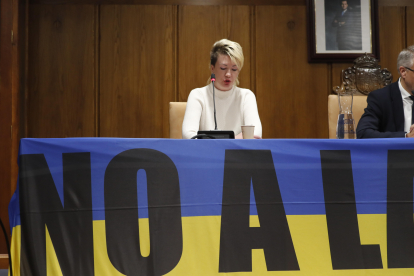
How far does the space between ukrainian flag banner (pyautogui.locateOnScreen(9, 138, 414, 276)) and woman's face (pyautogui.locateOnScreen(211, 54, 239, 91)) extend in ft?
3.04

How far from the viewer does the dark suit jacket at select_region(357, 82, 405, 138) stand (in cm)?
199

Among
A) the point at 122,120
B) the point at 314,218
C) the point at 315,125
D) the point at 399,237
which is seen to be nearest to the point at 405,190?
the point at 399,237

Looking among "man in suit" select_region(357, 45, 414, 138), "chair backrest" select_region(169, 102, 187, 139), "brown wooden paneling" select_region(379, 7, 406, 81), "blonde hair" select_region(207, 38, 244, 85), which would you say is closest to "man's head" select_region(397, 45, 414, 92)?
"man in suit" select_region(357, 45, 414, 138)

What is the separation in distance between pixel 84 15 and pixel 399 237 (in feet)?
9.09

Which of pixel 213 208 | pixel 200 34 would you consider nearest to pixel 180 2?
pixel 200 34

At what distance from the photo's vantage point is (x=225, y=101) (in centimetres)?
225

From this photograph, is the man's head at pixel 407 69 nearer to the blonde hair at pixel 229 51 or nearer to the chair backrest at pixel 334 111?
the chair backrest at pixel 334 111

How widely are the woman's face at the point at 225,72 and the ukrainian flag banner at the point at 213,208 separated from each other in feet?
3.04

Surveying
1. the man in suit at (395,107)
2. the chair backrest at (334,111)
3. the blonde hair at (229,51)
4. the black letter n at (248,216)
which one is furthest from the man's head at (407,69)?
the black letter n at (248,216)

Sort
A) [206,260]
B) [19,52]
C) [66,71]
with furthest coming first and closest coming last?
[66,71], [19,52], [206,260]

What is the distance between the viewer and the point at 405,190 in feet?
4.31

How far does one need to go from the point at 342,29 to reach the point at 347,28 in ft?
0.14

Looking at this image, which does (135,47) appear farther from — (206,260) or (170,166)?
(206,260)

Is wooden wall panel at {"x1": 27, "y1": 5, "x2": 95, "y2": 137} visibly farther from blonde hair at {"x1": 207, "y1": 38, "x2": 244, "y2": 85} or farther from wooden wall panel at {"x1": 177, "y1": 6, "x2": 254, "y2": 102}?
blonde hair at {"x1": 207, "y1": 38, "x2": 244, "y2": 85}
